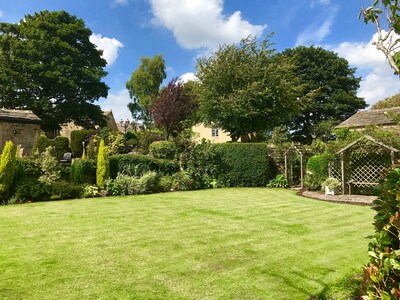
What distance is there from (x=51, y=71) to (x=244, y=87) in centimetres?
1890

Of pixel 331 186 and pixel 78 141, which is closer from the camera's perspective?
pixel 331 186

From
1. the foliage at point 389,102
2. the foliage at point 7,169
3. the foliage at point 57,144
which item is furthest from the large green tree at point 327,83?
the foliage at point 7,169

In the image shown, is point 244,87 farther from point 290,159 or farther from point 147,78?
point 147,78

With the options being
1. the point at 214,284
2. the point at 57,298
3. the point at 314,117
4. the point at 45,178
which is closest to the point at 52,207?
the point at 45,178

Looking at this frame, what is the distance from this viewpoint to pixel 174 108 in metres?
20.2

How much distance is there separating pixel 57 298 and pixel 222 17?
10.2 metres

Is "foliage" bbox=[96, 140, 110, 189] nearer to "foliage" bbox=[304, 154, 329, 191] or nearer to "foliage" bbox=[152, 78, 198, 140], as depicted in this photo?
"foliage" bbox=[152, 78, 198, 140]

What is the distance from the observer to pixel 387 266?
5.66 ft

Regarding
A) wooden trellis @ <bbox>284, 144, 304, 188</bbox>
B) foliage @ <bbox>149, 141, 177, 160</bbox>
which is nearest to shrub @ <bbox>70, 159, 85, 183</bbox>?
foliage @ <bbox>149, 141, 177, 160</bbox>

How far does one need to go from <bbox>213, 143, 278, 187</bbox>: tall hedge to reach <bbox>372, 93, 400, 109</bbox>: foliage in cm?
2090

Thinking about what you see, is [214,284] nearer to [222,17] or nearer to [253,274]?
[253,274]

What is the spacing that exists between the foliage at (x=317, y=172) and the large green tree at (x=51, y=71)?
2280cm

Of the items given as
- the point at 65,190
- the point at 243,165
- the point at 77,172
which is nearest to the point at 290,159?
the point at 243,165

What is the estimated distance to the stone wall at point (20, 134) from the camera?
17.5 metres
